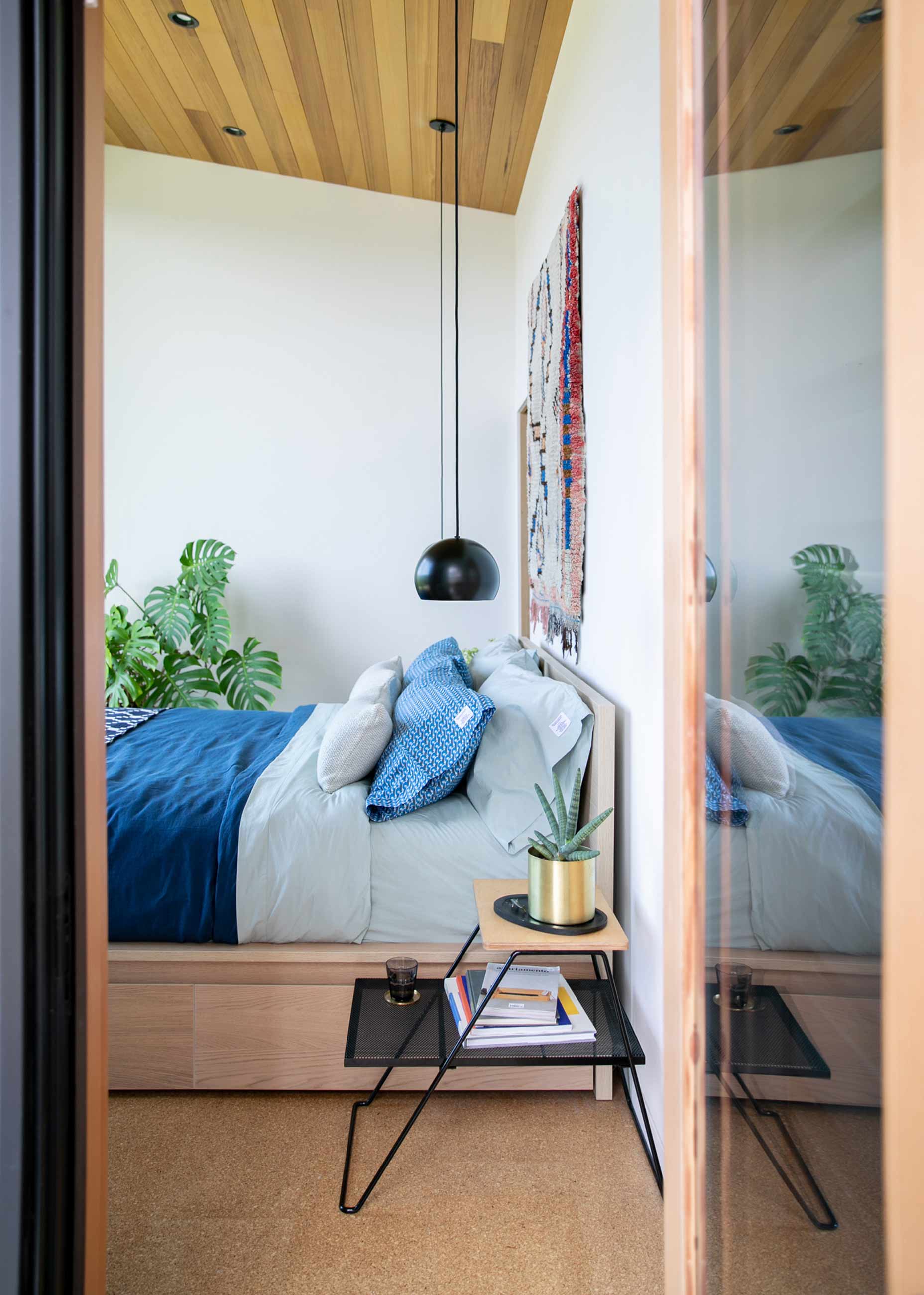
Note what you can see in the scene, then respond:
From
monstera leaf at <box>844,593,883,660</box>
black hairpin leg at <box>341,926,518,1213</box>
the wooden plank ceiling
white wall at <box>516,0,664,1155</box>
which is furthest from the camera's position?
the wooden plank ceiling

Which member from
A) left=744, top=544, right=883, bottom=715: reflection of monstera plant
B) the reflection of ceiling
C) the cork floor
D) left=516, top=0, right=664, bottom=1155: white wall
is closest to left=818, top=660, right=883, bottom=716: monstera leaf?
left=744, top=544, right=883, bottom=715: reflection of monstera plant

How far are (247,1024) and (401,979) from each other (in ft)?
1.39

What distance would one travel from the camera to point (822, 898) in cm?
74

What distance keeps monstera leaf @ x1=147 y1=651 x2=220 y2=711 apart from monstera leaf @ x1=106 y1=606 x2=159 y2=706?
6 cm

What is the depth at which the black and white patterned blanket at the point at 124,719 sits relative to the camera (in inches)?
125

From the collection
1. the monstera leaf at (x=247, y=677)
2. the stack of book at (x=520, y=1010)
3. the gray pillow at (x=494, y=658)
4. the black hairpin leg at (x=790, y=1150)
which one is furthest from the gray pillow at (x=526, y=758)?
the monstera leaf at (x=247, y=677)

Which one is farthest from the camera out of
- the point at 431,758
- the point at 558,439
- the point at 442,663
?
the point at 558,439

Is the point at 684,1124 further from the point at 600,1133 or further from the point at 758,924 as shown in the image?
the point at 600,1133

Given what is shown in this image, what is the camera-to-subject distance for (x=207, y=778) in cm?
243

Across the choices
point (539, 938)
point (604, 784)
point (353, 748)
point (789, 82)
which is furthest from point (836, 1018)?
point (353, 748)

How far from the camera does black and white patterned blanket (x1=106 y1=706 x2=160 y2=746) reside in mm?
3166

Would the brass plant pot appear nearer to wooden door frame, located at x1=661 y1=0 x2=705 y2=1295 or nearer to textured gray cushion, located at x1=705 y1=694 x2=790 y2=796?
wooden door frame, located at x1=661 y1=0 x2=705 y2=1295

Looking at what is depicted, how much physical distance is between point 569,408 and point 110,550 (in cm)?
310

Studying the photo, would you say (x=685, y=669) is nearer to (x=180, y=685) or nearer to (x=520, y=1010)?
(x=520, y=1010)
